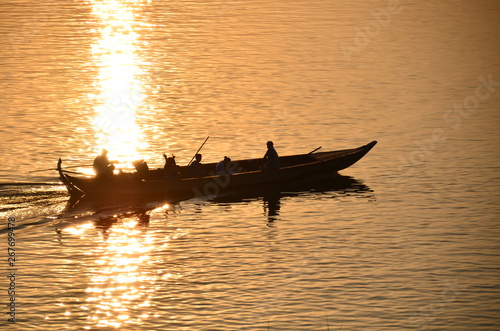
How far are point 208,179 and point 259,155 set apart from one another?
5636mm

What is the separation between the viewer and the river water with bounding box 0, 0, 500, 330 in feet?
69.0

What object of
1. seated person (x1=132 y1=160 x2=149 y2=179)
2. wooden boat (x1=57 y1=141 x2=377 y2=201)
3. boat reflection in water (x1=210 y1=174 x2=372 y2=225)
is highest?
seated person (x1=132 y1=160 x2=149 y2=179)

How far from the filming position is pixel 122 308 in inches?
806

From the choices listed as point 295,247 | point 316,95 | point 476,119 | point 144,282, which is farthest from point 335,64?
point 144,282

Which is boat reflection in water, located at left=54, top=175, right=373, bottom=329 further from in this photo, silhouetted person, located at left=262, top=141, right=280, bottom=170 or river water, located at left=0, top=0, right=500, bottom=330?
silhouetted person, located at left=262, top=141, right=280, bottom=170

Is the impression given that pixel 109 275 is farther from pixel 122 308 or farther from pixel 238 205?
pixel 238 205

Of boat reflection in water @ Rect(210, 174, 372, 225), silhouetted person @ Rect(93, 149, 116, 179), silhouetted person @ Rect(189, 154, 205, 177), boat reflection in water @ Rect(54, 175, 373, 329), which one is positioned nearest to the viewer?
boat reflection in water @ Rect(54, 175, 373, 329)

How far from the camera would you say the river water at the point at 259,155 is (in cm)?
2103

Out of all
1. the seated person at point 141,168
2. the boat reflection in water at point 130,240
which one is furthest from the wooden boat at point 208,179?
the boat reflection in water at point 130,240

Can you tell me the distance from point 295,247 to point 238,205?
441cm

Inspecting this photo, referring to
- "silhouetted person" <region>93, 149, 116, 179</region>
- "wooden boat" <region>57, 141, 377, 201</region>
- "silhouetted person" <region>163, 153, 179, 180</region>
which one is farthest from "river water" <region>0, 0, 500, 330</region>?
"silhouetted person" <region>93, 149, 116, 179</region>

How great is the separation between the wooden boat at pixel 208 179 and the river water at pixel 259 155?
0.58 meters

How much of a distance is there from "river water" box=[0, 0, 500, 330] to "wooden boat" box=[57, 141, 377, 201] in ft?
1.89

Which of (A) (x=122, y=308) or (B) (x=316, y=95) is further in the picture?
(B) (x=316, y=95)
